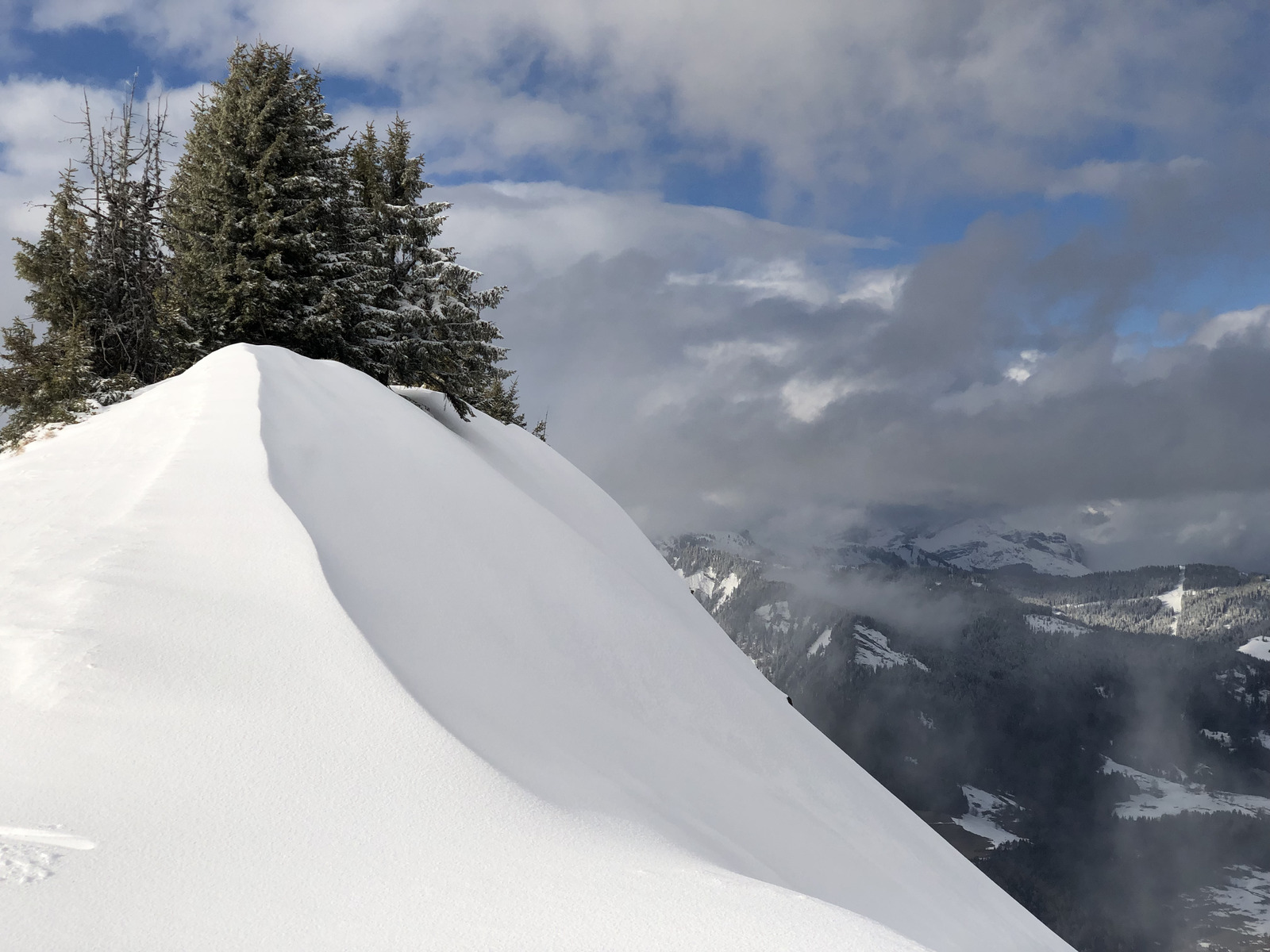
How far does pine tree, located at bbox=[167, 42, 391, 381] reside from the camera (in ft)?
69.6

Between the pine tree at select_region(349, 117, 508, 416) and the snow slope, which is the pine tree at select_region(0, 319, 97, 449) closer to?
the snow slope

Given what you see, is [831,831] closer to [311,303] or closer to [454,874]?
[454,874]

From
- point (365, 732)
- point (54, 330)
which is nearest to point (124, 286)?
point (54, 330)

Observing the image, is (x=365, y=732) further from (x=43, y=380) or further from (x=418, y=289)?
(x=418, y=289)

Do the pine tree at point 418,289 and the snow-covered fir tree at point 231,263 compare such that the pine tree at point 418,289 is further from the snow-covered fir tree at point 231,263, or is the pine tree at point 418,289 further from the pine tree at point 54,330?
the pine tree at point 54,330

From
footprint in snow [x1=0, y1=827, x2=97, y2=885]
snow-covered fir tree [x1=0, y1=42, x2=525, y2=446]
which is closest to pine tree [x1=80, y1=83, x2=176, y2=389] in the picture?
snow-covered fir tree [x1=0, y1=42, x2=525, y2=446]

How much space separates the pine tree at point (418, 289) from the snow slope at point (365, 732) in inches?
449

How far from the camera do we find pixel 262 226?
21.0m

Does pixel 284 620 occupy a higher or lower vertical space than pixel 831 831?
higher

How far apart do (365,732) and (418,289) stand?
2278 centimetres

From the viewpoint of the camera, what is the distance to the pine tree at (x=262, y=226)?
2120 cm

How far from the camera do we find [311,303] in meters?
22.3

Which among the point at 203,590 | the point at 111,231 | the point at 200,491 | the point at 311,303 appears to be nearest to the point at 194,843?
the point at 203,590

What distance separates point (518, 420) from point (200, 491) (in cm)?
3836
